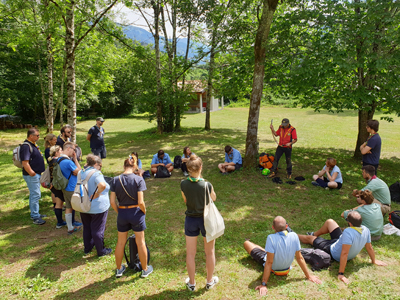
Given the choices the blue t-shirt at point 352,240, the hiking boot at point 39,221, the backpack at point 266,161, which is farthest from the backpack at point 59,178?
the backpack at point 266,161

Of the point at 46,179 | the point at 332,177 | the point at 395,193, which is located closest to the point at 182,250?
the point at 46,179

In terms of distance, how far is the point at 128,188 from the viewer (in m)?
3.43

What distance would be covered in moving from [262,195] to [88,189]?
4.74 meters

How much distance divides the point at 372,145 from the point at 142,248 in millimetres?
5953

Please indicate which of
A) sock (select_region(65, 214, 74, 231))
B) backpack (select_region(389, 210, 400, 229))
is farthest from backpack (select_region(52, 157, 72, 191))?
backpack (select_region(389, 210, 400, 229))

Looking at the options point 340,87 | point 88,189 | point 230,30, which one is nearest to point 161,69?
point 230,30

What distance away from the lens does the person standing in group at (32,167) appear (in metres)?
5.23

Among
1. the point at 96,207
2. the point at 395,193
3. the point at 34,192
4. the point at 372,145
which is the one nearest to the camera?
the point at 96,207

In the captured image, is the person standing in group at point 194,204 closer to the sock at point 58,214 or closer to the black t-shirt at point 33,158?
the sock at point 58,214

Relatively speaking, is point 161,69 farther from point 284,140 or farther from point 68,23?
point 284,140

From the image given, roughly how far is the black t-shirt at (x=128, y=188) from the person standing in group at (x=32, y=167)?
302 cm

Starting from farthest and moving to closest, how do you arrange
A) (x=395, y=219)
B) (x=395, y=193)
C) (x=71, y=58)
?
1. (x=71, y=58)
2. (x=395, y=193)
3. (x=395, y=219)

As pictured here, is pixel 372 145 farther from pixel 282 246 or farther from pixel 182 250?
pixel 182 250

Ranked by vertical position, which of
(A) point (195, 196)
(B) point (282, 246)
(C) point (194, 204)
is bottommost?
(B) point (282, 246)
